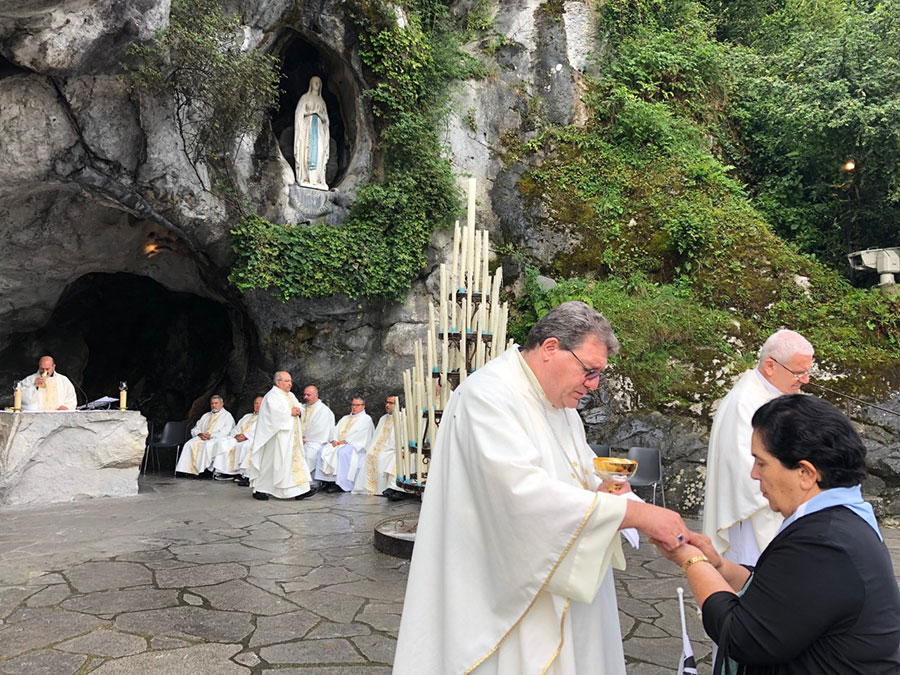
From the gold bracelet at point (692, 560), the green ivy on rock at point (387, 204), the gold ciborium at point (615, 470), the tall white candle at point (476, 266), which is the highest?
the green ivy on rock at point (387, 204)

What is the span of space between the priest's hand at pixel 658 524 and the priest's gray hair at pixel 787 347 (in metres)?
1.69

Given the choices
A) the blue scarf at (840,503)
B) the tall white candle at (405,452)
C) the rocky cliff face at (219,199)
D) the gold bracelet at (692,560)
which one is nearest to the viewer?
the blue scarf at (840,503)

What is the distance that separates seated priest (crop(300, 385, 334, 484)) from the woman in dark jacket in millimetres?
9665

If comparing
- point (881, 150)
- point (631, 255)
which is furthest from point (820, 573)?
point (881, 150)

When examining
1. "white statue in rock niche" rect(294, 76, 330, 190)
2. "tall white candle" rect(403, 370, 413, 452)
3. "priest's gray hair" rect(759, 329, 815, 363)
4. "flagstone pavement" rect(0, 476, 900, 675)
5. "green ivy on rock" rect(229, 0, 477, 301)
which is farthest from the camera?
"white statue in rock niche" rect(294, 76, 330, 190)

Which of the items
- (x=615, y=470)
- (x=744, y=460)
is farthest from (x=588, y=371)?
(x=744, y=460)

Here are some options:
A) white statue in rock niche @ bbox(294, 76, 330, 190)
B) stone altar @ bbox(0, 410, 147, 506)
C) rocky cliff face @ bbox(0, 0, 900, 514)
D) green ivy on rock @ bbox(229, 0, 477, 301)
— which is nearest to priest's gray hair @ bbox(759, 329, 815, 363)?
rocky cliff face @ bbox(0, 0, 900, 514)

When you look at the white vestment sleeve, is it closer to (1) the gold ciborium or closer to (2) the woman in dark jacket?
(1) the gold ciborium

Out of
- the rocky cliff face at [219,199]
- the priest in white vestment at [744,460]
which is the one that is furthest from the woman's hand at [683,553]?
the rocky cliff face at [219,199]

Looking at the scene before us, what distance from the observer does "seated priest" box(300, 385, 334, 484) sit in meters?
11.0

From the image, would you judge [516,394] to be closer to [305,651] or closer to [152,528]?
[305,651]

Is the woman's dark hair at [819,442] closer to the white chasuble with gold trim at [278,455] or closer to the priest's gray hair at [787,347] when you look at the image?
the priest's gray hair at [787,347]

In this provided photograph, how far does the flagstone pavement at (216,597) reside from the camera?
3648 millimetres

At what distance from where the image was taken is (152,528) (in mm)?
7121
